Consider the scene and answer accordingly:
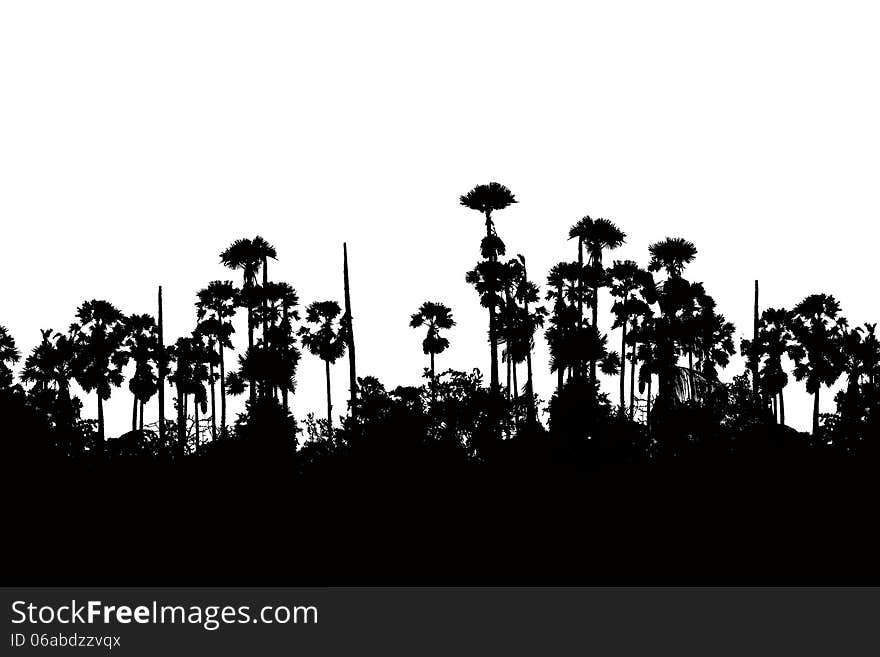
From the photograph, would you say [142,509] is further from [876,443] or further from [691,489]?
[876,443]

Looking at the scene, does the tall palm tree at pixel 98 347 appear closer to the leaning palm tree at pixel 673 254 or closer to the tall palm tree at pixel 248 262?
the tall palm tree at pixel 248 262

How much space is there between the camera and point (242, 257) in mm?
54562

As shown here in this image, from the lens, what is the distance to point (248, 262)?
5500 cm

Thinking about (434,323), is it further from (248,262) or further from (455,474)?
(455,474)

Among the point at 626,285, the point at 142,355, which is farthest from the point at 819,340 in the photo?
the point at 142,355

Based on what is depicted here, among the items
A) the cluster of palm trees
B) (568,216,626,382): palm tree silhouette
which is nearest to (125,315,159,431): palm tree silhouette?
the cluster of palm trees

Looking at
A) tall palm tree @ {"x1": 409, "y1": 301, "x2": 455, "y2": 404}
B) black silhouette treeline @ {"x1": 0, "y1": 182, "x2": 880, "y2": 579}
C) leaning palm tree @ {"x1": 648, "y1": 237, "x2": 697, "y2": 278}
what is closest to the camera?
black silhouette treeline @ {"x1": 0, "y1": 182, "x2": 880, "y2": 579}

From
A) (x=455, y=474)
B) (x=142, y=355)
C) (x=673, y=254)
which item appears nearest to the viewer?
(x=455, y=474)

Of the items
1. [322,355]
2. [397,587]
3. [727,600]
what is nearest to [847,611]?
[727,600]

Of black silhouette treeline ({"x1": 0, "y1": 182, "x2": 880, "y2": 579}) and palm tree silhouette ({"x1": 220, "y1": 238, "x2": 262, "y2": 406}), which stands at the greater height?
palm tree silhouette ({"x1": 220, "y1": 238, "x2": 262, "y2": 406})

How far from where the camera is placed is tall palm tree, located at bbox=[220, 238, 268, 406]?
5428 cm

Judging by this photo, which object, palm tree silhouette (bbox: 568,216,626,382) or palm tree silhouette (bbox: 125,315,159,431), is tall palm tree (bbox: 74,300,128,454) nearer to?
palm tree silhouette (bbox: 125,315,159,431)

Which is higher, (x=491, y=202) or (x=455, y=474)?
(x=491, y=202)

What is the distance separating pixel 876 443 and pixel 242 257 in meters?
39.0
